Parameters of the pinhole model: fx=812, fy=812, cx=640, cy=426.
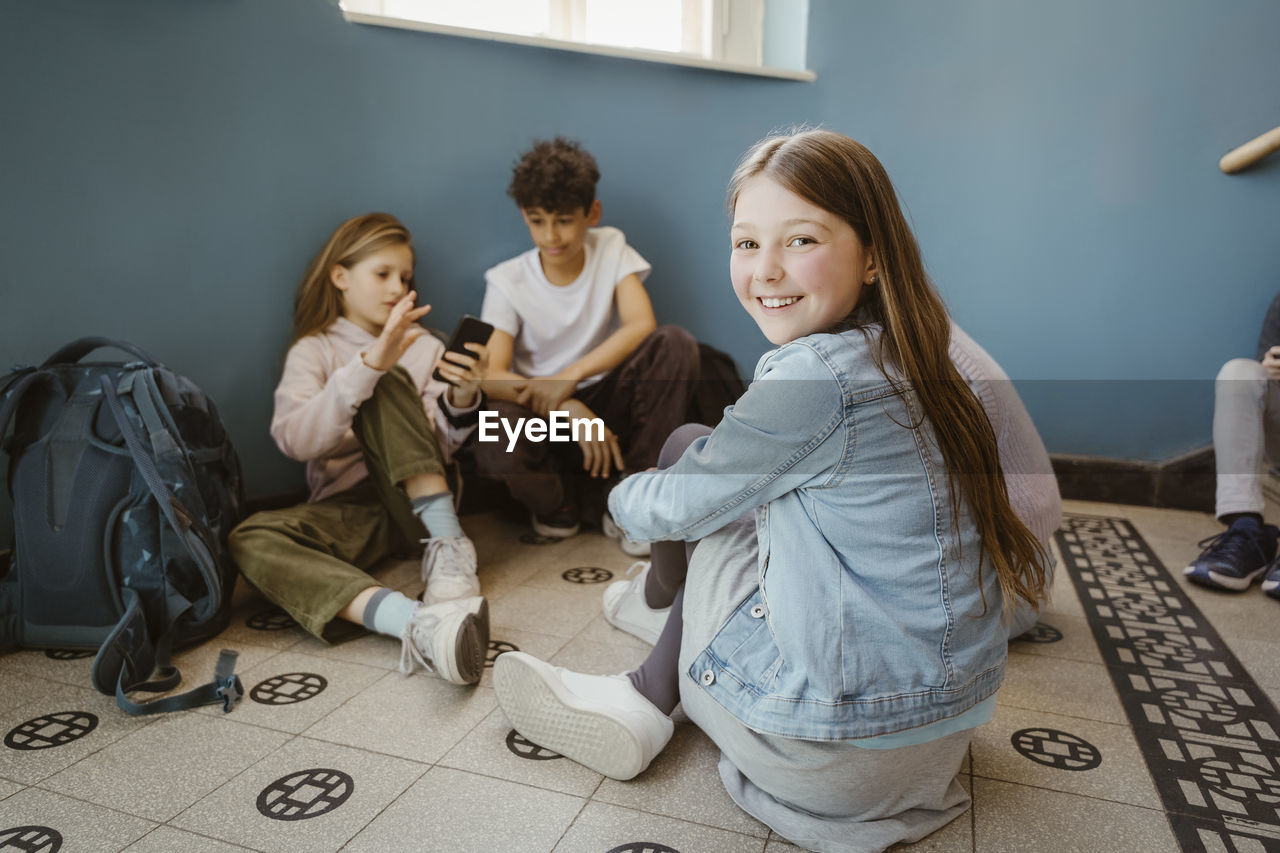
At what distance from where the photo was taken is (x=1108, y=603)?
1.18 meters

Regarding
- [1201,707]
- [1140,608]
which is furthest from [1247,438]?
[1201,707]

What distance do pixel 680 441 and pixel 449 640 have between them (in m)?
0.37

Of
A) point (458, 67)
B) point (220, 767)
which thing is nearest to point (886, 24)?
point (458, 67)

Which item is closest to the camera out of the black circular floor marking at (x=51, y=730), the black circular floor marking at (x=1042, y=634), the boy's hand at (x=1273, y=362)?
the black circular floor marking at (x=51, y=730)

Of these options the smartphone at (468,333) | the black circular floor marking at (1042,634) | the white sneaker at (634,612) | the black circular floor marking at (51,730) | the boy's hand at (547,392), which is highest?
the smartphone at (468,333)

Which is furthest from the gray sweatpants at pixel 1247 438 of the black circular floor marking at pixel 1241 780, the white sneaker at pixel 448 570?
the white sneaker at pixel 448 570

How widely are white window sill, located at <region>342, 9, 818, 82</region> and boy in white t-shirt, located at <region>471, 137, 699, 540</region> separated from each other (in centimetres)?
19

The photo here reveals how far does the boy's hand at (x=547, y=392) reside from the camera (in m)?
1.41

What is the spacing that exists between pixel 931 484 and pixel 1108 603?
0.79 m

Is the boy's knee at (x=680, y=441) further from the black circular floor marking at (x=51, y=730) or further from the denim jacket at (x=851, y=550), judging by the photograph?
the black circular floor marking at (x=51, y=730)

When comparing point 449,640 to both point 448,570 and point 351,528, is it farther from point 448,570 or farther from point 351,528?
point 351,528

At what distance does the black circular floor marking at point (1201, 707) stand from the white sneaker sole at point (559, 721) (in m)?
0.60

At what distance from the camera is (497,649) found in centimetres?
102

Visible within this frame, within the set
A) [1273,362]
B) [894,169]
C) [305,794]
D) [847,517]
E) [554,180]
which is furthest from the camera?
[894,169]
